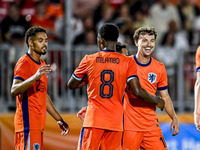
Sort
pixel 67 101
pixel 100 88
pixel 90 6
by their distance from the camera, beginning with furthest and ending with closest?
pixel 90 6
pixel 67 101
pixel 100 88

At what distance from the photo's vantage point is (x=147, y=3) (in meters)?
12.5

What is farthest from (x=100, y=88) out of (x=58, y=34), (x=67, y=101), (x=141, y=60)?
(x=58, y=34)

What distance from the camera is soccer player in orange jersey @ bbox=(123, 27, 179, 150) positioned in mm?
6090

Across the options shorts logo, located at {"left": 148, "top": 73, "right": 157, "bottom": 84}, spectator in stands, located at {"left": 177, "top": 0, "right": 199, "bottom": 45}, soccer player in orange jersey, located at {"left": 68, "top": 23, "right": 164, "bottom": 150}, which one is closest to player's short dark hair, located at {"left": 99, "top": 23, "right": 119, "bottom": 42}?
soccer player in orange jersey, located at {"left": 68, "top": 23, "right": 164, "bottom": 150}

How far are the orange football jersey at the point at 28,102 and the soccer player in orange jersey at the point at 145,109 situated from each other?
49.7 inches

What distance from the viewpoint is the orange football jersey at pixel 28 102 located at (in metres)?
5.58

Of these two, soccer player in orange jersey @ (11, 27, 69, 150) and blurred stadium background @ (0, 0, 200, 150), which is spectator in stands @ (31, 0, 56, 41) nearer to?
blurred stadium background @ (0, 0, 200, 150)

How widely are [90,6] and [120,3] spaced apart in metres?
1.08

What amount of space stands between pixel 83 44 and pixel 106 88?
534 cm

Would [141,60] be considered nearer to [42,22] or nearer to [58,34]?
[58,34]

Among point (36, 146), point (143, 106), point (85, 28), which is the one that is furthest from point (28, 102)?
point (85, 28)

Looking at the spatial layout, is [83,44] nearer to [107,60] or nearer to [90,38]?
[90,38]

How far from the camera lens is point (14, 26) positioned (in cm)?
1059

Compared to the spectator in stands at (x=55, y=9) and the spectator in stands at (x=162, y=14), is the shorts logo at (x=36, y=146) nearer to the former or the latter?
the spectator in stands at (x=55, y=9)
